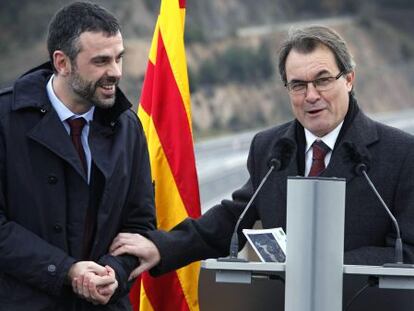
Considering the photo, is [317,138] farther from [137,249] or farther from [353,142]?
[137,249]

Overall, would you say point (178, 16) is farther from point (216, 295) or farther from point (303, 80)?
point (216, 295)

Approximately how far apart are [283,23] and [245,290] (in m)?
69.4

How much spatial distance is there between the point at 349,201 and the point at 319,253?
0.91 m

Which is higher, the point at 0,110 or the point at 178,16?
the point at 178,16

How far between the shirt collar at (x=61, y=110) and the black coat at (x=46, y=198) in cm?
2

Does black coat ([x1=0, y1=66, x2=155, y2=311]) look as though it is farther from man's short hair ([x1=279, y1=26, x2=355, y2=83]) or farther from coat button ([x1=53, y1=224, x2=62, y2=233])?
man's short hair ([x1=279, y1=26, x2=355, y2=83])

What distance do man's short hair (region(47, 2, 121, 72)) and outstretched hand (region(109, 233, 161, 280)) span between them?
696 mm

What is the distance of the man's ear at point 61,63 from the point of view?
169 inches

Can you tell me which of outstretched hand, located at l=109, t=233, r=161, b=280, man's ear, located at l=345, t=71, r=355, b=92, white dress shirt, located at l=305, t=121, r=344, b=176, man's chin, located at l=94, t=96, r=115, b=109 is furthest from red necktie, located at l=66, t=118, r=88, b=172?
man's ear, located at l=345, t=71, r=355, b=92

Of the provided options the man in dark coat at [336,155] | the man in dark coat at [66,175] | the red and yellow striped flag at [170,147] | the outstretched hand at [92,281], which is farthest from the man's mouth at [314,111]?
the red and yellow striped flag at [170,147]

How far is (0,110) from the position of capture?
13.9 feet

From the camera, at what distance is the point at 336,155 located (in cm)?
441

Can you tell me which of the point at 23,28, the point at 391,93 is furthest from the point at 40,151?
the point at 391,93

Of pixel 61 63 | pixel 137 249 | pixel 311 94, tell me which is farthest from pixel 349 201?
pixel 61 63
